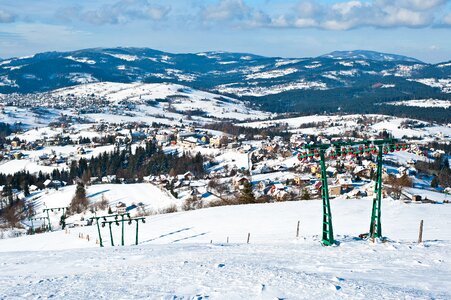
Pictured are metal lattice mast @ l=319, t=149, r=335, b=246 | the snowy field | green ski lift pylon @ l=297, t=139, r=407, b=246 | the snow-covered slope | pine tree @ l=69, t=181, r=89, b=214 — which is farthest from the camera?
the snow-covered slope

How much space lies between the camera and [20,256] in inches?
545

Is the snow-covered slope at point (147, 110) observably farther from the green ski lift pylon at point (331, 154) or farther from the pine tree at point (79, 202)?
the green ski lift pylon at point (331, 154)

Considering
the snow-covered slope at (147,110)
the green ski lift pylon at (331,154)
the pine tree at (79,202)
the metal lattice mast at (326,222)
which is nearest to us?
the metal lattice mast at (326,222)

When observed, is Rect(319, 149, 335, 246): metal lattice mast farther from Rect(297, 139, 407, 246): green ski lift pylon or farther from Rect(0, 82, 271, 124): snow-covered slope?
Rect(0, 82, 271, 124): snow-covered slope

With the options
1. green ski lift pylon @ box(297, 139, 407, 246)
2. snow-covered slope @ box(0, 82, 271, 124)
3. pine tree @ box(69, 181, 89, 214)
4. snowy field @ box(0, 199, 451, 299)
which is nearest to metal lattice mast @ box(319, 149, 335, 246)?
green ski lift pylon @ box(297, 139, 407, 246)

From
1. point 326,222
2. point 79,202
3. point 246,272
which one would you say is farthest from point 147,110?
point 246,272

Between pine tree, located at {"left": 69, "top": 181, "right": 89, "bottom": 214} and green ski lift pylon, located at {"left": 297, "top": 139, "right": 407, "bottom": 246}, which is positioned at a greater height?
green ski lift pylon, located at {"left": 297, "top": 139, "right": 407, "bottom": 246}

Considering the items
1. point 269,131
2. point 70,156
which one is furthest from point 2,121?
point 269,131

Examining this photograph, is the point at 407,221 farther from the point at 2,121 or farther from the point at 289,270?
the point at 2,121

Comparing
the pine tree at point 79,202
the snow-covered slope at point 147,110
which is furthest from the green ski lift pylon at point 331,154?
the snow-covered slope at point 147,110

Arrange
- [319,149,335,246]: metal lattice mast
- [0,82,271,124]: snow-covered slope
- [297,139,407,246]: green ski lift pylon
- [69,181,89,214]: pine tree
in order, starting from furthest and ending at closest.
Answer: [0,82,271,124]: snow-covered slope, [69,181,89,214]: pine tree, [297,139,407,246]: green ski lift pylon, [319,149,335,246]: metal lattice mast

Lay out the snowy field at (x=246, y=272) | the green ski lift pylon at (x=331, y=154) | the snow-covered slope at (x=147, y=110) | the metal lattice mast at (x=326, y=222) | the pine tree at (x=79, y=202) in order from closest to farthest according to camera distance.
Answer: the snowy field at (x=246, y=272)
the metal lattice mast at (x=326, y=222)
the green ski lift pylon at (x=331, y=154)
the pine tree at (x=79, y=202)
the snow-covered slope at (x=147, y=110)

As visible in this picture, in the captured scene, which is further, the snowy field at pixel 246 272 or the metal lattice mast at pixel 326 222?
the metal lattice mast at pixel 326 222

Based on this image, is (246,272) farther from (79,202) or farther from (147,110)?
(147,110)
